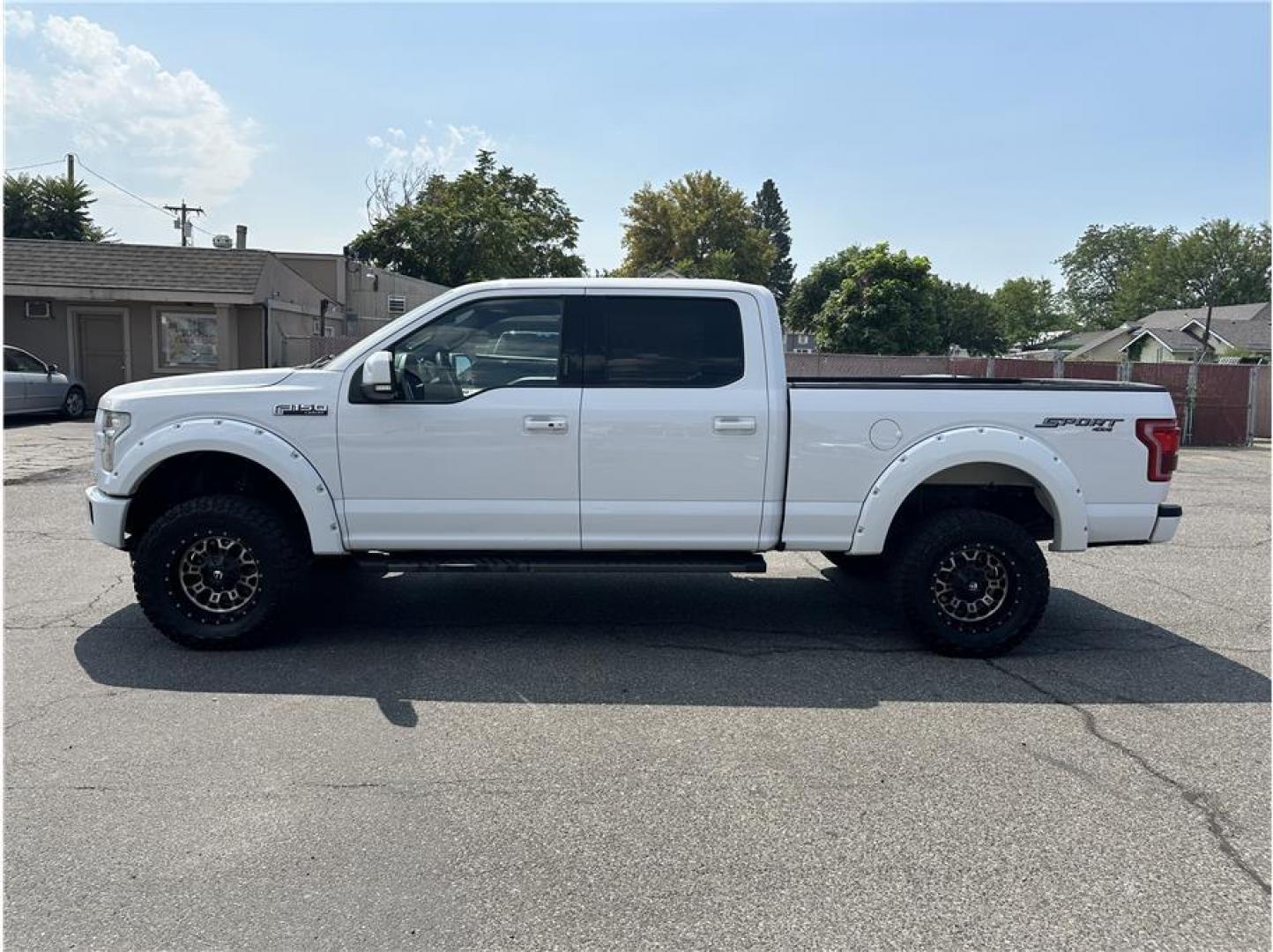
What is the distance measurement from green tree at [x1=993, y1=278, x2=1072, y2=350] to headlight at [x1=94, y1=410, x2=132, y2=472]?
89045 millimetres

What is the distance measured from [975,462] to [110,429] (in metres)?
5.04

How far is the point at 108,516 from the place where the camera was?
548cm

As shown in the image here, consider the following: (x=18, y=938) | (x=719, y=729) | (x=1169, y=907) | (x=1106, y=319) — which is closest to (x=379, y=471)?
(x=719, y=729)

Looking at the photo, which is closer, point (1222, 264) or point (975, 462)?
point (975, 462)

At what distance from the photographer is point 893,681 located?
5246 millimetres

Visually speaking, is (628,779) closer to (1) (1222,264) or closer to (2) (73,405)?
(2) (73,405)

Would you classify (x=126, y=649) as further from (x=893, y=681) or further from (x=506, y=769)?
(x=893, y=681)

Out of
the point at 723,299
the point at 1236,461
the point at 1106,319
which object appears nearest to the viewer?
the point at 723,299

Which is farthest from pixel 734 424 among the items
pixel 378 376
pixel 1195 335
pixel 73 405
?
pixel 1195 335

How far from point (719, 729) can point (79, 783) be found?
2763 mm

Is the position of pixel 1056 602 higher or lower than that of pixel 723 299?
lower

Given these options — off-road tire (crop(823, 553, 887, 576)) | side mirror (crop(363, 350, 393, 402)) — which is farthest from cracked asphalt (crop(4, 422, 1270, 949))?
side mirror (crop(363, 350, 393, 402))

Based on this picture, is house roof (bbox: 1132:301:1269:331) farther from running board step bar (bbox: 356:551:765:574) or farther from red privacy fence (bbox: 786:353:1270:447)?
running board step bar (bbox: 356:551:765:574)

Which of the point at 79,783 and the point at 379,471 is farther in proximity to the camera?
the point at 379,471
